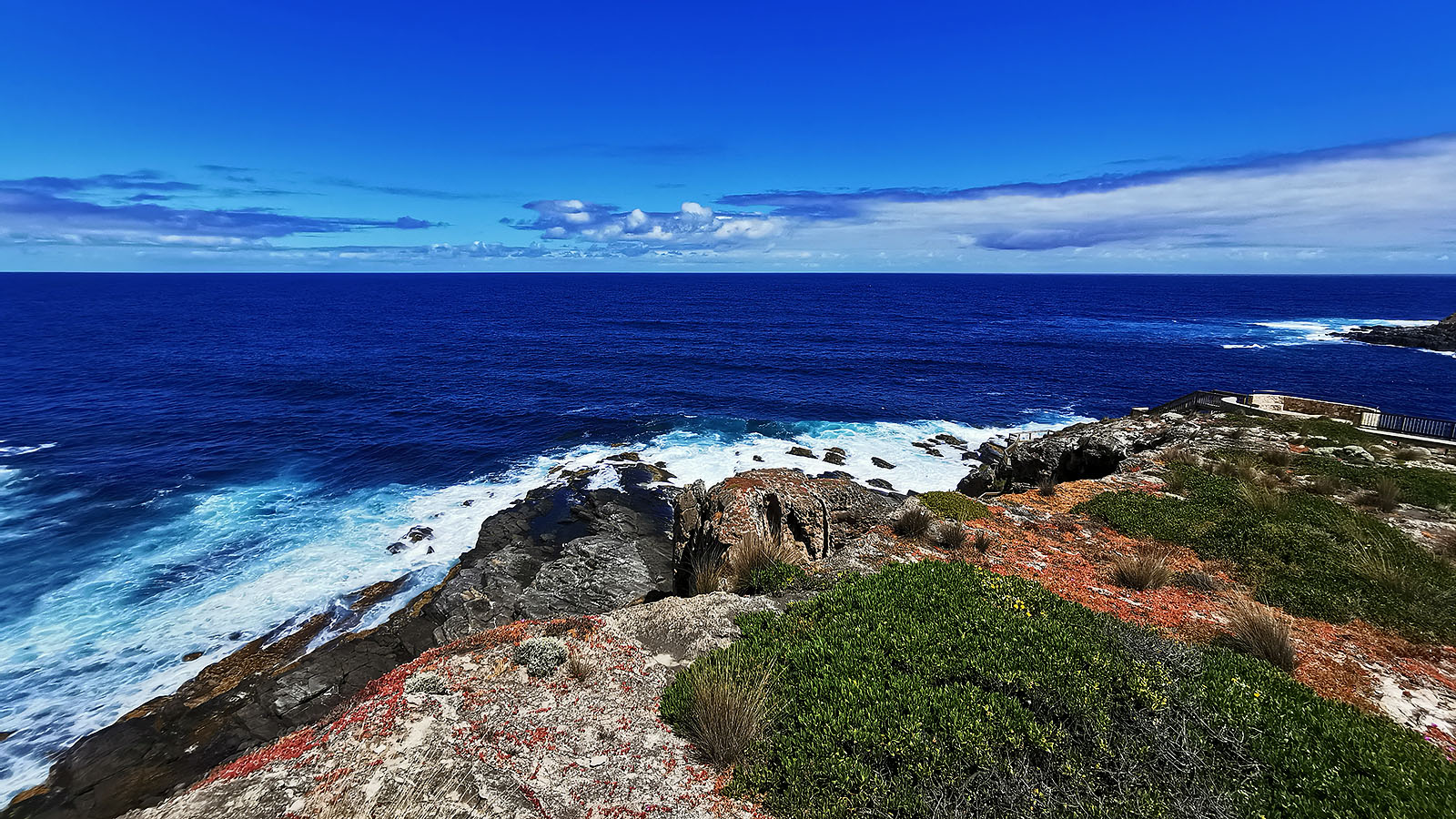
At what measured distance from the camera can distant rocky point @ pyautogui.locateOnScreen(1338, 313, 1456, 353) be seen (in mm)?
77188

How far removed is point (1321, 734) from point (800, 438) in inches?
1379

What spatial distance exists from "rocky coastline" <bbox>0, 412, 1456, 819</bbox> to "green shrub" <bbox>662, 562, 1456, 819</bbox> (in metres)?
1.28

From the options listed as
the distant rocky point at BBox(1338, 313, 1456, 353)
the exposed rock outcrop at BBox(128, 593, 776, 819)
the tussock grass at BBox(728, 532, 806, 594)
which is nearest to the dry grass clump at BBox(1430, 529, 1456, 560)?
the tussock grass at BBox(728, 532, 806, 594)

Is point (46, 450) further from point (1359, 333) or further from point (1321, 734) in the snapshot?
point (1359, 333)

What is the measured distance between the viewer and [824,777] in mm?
7035

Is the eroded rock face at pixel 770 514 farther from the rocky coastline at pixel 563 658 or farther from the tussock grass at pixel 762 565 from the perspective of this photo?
the tussock grass at pixel 762 565

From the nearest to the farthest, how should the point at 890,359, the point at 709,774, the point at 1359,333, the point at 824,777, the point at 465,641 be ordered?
the point at 824,777 < the point at 709,774 < the point at 465,641 < the point at 890,359 < the point at 1359,333

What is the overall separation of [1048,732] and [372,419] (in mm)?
49947

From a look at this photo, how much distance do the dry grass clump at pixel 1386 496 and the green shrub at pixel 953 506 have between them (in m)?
10.6

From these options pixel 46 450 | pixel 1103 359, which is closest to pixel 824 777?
pixel 46 450

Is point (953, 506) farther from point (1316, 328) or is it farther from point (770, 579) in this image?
point (1316, 328)

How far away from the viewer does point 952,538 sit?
14016 mm

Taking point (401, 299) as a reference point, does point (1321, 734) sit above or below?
below

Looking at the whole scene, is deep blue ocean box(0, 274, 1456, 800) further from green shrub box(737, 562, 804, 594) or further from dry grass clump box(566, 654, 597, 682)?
green shrub box(737, 562, 804, 594)
